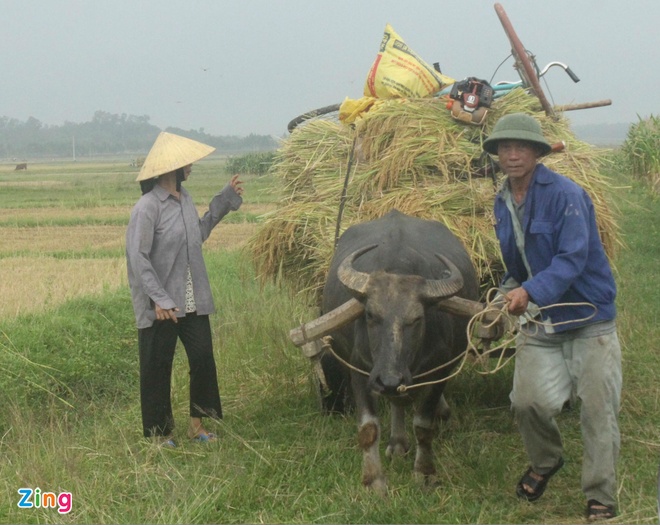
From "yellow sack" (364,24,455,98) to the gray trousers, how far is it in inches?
116

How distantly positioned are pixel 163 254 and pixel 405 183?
1.77 metres

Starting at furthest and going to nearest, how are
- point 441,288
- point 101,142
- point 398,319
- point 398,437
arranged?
point 101,142 < point 398,437 < point 441,288 < point 398,319

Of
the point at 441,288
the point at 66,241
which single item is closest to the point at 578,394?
the point at 441,288

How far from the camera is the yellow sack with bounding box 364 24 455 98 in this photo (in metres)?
6.85

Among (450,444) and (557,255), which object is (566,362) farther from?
(450,444)

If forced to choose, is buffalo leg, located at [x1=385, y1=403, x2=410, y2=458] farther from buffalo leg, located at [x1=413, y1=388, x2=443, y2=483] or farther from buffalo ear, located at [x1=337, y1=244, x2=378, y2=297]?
buffalo ear, located at [x1=337, y1=244, x2=378, y2=297]

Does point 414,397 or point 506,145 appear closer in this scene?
point 506,145

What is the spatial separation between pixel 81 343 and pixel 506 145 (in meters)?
4.82

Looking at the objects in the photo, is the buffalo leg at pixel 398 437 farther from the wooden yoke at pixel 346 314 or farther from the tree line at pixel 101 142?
the tree line at pixel 101 142

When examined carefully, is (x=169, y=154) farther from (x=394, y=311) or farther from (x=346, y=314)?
(x=394, y=311)

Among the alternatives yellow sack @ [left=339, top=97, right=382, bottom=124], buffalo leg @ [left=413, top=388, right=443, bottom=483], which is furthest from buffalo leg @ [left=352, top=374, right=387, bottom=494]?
yellow sack @ [left=339, top=97, right=382, bottom=124]

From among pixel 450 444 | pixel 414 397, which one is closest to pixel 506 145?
pixel 414 397

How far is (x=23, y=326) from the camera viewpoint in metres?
7.97

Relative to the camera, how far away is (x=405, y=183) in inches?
245
